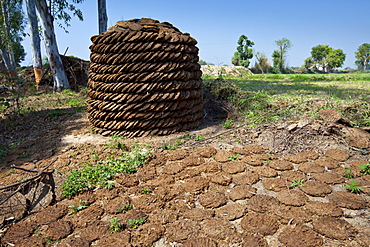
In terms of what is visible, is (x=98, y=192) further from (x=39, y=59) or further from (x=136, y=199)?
(x=39, y=59)

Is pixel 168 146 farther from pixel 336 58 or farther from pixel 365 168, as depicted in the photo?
pixel 336 58

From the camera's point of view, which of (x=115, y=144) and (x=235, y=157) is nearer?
(x=235, y=157)

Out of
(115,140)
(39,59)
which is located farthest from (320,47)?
(115,140)

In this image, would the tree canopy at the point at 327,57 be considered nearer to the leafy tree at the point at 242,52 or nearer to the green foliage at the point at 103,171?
the leafy tree at the point at 242,52

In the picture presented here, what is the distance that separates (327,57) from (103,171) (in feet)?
199

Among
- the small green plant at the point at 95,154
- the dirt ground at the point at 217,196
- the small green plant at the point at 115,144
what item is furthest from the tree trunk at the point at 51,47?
the small green plant at the point at 95,154

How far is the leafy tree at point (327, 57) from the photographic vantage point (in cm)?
4953

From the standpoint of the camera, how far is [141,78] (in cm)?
329

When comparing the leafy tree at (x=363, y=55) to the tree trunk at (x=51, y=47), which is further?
the leafy tree at (x=363, y=55)

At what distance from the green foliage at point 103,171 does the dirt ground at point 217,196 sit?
0.25ft

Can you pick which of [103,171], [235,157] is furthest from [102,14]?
[235,157]

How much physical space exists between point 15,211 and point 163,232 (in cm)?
111

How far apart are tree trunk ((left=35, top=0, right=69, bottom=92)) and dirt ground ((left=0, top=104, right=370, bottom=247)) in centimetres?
587

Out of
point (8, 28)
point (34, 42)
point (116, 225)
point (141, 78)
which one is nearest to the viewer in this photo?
point (116, 225)
